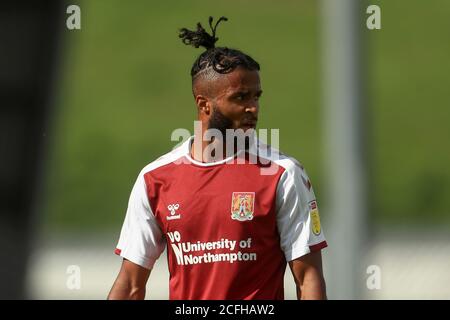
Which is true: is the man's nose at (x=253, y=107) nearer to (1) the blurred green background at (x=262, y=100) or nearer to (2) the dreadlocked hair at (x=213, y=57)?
(2) the dreadlocked hair at (x=213, y=57)

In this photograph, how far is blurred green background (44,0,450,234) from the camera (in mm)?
19547

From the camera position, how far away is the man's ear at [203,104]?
5.17 metres

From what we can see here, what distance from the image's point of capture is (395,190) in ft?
64.5

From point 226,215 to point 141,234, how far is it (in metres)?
0.46

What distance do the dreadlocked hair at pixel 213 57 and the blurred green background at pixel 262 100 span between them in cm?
1273

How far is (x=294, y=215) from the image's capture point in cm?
502

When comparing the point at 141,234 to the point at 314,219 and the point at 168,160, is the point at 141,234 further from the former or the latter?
the point at 314,219

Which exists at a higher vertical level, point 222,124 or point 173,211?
point 222,124

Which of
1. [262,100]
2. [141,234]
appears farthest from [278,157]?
[262,100]

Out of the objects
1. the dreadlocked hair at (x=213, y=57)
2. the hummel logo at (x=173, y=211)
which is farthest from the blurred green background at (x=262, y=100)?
the hummel logo at (x=173, y=211)

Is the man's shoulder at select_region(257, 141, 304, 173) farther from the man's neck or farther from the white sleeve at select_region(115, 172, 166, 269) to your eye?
the white sleeve at select_region(115, 172, 166, 269)

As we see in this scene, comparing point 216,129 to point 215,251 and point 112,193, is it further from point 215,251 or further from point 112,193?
point 112,193
